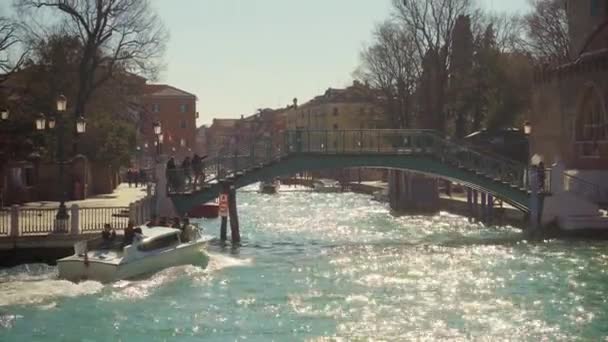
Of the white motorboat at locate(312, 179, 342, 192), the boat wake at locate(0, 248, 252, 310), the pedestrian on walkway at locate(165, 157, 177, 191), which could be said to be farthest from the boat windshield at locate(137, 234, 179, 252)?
the white motorboat at locate(312, 179, 342, 192)

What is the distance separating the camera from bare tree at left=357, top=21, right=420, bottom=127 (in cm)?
7150

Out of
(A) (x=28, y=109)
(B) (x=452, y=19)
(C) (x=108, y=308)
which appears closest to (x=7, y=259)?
(C) (x=108, y=308)

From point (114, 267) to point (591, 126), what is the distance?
3144cm

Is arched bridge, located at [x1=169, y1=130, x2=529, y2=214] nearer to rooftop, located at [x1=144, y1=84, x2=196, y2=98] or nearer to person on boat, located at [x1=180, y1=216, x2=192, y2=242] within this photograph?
person on boat, located at [x1=180, y1=216, x2=192, y2=242]

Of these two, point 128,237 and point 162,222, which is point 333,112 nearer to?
point 162,222

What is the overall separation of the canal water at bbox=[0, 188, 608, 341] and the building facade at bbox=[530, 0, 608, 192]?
475 inches

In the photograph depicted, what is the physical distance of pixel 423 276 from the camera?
93.5ft

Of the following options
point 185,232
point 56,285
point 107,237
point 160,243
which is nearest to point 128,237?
point 107,237

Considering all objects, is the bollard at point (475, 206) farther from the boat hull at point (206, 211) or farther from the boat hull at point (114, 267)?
the boat hull at point (114, 267)

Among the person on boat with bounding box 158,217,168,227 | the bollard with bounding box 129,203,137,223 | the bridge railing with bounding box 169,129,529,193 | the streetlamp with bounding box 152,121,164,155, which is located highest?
the streetlamp with bounding box 152,121,164,155

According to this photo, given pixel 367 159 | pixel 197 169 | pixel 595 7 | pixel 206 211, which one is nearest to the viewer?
pixel 197 169

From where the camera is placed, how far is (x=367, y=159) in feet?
140

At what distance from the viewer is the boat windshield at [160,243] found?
27.9 metres

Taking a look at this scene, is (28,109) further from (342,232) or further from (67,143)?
(342,232)
